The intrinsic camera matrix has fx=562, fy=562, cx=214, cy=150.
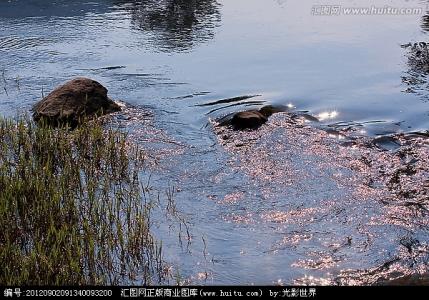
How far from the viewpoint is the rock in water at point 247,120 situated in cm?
1169

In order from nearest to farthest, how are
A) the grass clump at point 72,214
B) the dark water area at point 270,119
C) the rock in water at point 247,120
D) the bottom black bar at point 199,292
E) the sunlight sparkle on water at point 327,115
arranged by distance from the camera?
the bottom black bar at point 199,292 → the grass clump at point 72,214 → the dark water area at point 270,119 → the rock in water at point 247,120 → the sunlight sparkle on water at point 327,115

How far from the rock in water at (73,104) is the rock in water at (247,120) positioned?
2.84m

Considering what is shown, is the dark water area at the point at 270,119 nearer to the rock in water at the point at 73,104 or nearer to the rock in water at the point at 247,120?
the rock in water at the point at 247,120

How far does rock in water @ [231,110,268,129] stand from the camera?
11.7 m

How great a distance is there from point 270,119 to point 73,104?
4.24 metres

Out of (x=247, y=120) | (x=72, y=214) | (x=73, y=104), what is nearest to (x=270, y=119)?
(x=247, y=120)

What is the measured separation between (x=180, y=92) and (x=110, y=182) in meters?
5.70

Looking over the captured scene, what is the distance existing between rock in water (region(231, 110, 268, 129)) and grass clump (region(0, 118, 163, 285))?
97.5 inches

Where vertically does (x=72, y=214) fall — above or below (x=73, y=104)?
below

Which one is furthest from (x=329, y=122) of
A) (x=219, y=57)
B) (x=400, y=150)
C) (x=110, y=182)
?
(x=219, y=57)

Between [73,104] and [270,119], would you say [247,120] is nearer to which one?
[270,119]

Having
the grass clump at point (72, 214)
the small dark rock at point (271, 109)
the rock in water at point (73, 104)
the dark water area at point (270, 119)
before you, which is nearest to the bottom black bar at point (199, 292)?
the grass clump at point (72, 214)

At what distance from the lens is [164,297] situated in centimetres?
557

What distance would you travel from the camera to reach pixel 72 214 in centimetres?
771
